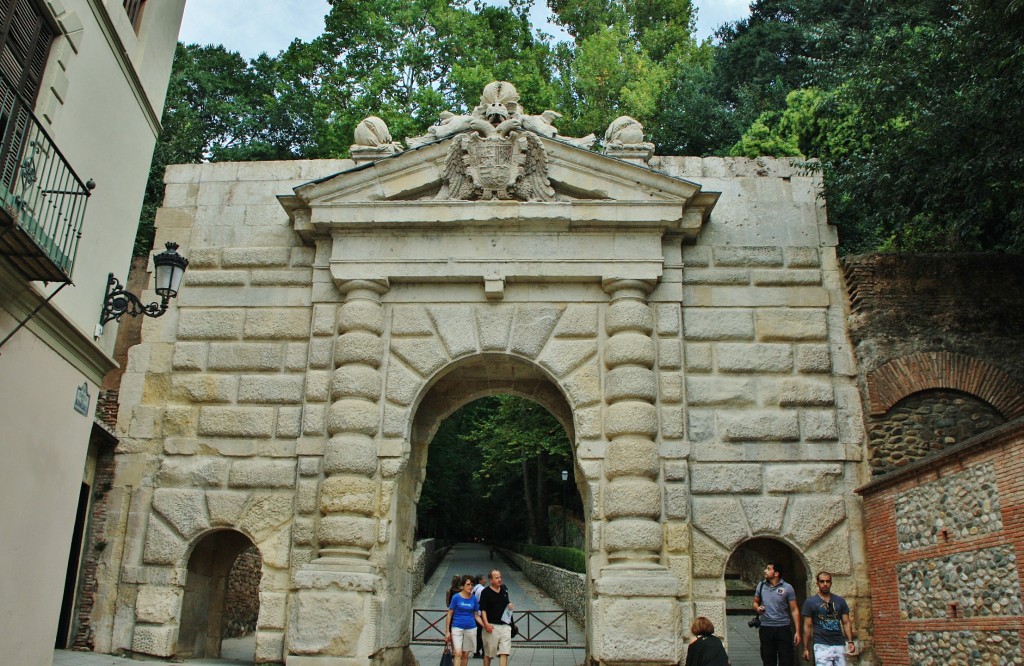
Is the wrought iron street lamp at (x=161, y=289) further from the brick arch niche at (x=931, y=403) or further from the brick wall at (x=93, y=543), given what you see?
the brick arch niche at (x=931, y=403)

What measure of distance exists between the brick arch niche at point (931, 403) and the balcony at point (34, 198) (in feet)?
32.8

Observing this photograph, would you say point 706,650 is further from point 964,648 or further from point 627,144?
point 627,144

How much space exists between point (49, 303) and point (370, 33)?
69.2ft

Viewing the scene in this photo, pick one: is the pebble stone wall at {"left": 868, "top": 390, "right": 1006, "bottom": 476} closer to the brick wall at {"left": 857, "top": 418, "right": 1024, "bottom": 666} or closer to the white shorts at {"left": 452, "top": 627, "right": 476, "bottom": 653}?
the brick wall at {"left": 857, "top": 418, "right": 1024, "bottom": 666}

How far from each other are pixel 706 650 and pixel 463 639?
3.88 m

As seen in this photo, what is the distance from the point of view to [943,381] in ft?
39.9

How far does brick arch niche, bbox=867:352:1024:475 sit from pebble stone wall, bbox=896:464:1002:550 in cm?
142

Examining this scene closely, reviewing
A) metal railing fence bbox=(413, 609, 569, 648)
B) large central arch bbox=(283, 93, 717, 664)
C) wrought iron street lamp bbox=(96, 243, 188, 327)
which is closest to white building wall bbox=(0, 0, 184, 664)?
wrought iron street lamp bbox=(96, 243, 188, 327)

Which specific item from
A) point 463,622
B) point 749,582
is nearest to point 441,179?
point 463,622

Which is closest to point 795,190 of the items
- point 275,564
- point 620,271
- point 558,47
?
point 620,271

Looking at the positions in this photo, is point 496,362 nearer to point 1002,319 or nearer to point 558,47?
point 1002,319

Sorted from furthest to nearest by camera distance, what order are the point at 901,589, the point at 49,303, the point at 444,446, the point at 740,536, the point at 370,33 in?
the point at 444,446, the point at 370,33, the point at 740,536, the point at 901,589, the point at 49,303

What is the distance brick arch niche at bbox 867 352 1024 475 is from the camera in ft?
39.1

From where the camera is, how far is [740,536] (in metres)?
11.5
